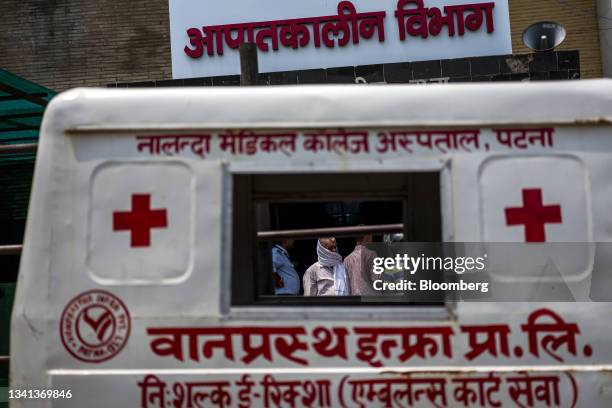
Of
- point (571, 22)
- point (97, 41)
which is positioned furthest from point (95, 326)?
point (571, 22)

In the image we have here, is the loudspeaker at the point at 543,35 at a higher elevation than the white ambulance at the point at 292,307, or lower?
higher

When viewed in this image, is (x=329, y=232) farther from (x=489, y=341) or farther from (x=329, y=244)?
(x=489, y=341)

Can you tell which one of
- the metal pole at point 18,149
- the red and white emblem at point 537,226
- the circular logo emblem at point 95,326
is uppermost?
the metal pole at point 18,149

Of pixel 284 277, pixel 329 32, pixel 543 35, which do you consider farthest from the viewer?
pixel 329 32

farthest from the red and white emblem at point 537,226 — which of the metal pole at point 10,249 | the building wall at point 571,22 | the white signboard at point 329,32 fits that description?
the building wall at point 571,22

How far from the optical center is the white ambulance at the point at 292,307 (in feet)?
9.30

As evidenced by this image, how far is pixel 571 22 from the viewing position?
38.1 feet

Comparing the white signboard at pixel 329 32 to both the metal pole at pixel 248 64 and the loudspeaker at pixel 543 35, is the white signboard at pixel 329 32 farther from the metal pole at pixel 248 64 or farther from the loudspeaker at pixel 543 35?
the metal pole at pixel 248 64

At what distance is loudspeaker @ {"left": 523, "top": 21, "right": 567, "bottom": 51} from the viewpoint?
9711 millimetres

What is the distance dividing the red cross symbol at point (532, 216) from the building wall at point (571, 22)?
9.39m

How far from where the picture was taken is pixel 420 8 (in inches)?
462

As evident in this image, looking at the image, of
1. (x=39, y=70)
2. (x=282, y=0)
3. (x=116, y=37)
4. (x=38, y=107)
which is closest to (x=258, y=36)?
(x=282, y=0)

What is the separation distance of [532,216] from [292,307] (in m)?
1.13

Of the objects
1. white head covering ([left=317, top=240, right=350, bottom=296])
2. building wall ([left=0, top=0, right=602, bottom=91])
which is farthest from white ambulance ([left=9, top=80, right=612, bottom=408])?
building wall ([left=0, top=0, right=602, bottom=91])
